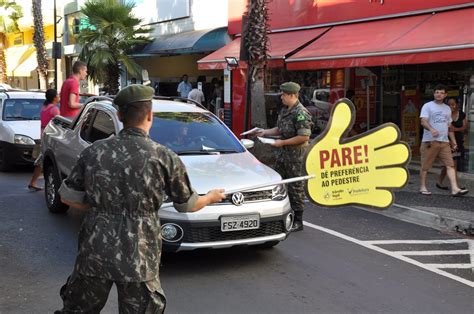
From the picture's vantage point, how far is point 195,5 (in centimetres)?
1920

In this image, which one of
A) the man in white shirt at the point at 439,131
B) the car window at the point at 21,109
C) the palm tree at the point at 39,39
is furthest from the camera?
the palm tree at the point at 39,39

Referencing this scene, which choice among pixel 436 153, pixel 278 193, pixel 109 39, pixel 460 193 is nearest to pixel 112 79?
pixel 109 39

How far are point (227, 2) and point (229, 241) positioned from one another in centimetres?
1348

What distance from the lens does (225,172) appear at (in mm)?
5324

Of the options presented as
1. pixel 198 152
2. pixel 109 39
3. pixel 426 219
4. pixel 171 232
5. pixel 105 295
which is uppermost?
pixel 109 39

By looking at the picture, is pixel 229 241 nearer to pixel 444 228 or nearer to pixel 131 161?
pixel 131 161

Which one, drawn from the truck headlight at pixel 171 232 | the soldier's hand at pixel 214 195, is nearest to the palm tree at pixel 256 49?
the truck headlight at pixel 171 232

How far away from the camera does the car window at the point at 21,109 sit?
11.6 metres

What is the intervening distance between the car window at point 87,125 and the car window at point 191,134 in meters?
0.94

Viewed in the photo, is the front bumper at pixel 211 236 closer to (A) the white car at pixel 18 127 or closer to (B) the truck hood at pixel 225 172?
(B) the truck hood at pixel 225 172

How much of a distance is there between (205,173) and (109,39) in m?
16.2

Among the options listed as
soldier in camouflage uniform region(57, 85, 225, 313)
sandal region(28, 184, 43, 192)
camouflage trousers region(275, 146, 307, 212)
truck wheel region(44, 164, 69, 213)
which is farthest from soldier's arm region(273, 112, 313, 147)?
sandal region(28, 184, 43, 192)

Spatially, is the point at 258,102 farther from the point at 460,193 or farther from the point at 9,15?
the point at 9,15

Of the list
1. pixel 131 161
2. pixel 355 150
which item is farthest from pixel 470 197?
pixel 131 161
